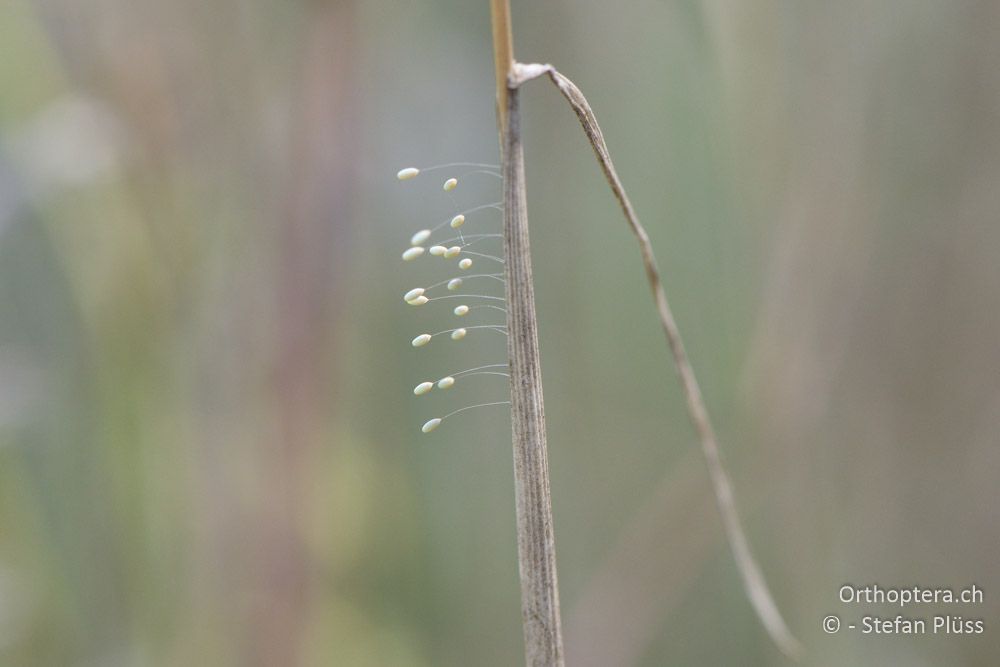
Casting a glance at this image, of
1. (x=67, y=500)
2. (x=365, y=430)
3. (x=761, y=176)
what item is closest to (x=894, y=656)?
(x=761, y=176)

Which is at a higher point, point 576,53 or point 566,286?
point 576,53

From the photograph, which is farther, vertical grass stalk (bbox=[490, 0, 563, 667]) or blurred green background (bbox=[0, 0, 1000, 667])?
blurred green background (bbox=[0, 0, 1000, 667])

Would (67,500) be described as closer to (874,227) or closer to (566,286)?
(566,286)

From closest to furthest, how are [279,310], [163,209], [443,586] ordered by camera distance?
1. [279,310]
2. [163,209]
3. [443,586]

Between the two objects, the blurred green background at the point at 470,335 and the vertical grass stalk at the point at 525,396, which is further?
the blurred green background at the point at 470,335

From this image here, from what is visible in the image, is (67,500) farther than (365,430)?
No

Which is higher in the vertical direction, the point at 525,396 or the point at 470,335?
the point at 470,335

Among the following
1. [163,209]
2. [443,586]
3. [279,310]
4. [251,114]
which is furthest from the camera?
[443,586]

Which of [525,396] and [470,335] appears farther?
[470,335]
